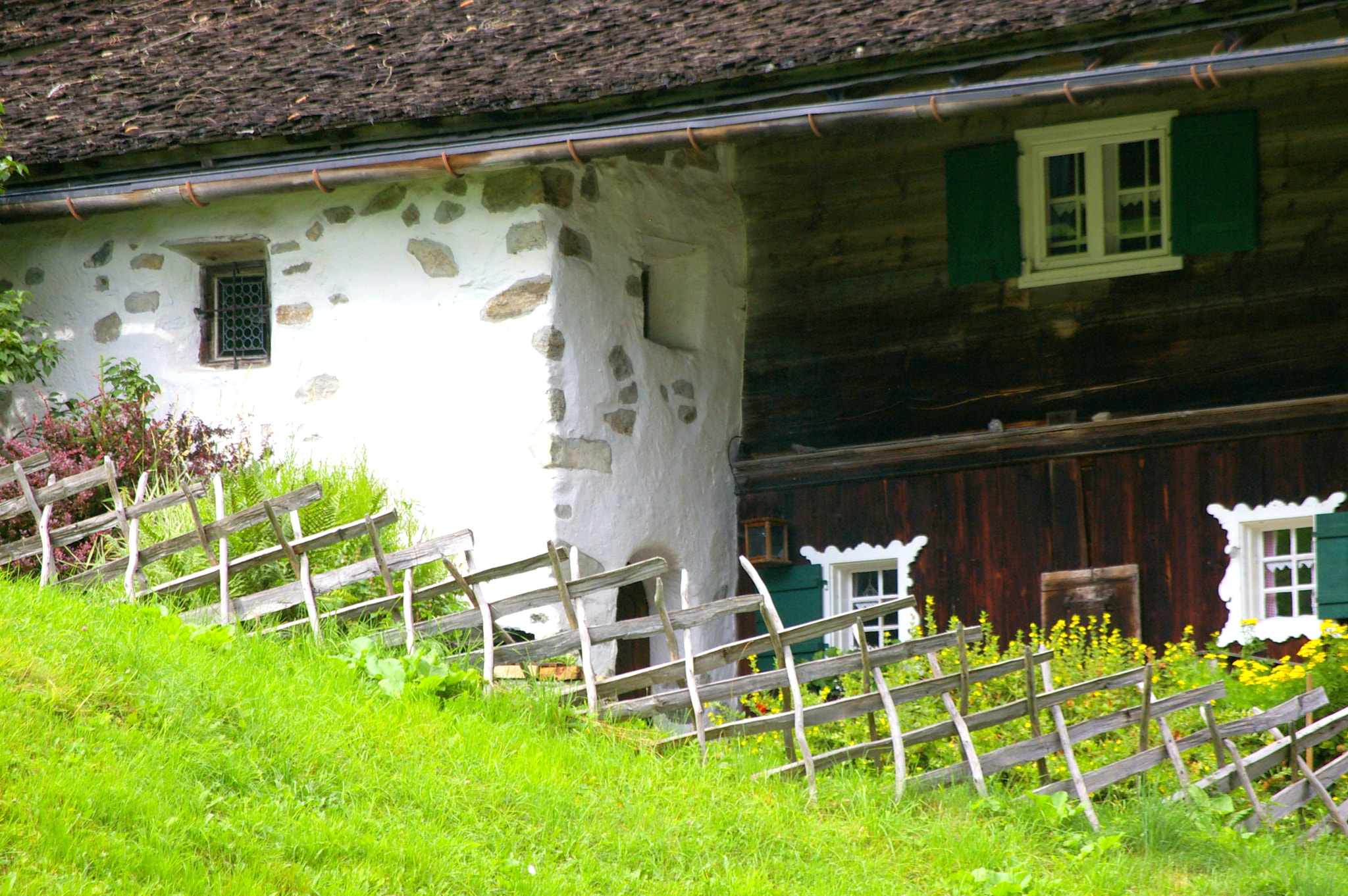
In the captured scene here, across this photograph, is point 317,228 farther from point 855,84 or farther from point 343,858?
point 343,858

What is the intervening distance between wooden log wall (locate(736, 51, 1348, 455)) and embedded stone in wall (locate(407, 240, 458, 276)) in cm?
221

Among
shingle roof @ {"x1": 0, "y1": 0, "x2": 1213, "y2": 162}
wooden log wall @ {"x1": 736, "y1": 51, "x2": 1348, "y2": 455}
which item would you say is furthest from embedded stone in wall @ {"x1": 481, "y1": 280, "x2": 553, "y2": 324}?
wooden log wall @ {"x1": 736, "y1": 51, "x2": 1348, "y2": 455}

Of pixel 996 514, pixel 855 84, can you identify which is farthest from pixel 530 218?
Result: pixel 996 514

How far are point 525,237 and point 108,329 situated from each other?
8.62 feet

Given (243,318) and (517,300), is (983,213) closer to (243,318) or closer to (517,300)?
(517,300)

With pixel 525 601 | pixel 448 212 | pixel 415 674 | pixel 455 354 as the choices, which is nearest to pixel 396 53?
pixel 448 212

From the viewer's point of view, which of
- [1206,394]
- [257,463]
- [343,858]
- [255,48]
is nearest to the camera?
[343,858]

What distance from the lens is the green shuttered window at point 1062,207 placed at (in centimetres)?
837

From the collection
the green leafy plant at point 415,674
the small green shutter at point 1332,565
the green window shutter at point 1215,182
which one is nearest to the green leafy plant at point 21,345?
the green leafy plant at point 415,674

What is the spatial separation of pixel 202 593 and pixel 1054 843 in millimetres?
3571

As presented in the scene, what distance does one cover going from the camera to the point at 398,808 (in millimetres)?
4262

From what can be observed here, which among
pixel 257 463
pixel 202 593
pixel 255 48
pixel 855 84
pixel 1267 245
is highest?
pixel 255 48

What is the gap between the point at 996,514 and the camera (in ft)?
27.3

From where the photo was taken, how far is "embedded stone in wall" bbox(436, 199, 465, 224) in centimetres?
778
